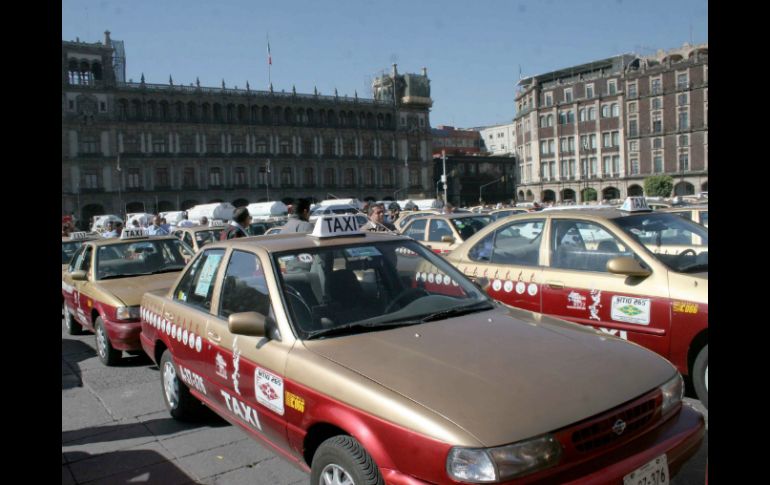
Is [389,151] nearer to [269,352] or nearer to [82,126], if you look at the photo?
[82,126]

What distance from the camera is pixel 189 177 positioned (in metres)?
→ 70.3

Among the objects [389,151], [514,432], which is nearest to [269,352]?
[514,432]

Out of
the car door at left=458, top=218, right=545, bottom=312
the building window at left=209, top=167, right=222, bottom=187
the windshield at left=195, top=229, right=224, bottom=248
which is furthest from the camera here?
the building window at left=209, top=167, right=222, bottom=187

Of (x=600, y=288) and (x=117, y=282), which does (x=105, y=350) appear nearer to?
(x=117, y=282)

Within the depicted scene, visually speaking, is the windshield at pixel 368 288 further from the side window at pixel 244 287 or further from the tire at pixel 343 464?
the tire at pixel 343 464

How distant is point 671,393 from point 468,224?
950cm

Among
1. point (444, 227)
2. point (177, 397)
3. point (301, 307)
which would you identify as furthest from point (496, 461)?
point (444, 227)

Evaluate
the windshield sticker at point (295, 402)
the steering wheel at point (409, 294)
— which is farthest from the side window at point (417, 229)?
the windshield sticker at point (295, 402)

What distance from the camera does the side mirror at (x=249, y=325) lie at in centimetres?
351

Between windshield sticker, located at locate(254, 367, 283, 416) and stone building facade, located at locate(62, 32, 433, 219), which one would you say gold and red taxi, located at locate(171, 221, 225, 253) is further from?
stone building facade, located at locate(62, 32, 433, 219)

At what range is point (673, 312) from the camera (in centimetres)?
480

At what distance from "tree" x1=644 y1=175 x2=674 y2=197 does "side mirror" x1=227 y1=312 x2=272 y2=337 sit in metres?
69.0

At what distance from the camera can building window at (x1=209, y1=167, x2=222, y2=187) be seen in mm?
71375

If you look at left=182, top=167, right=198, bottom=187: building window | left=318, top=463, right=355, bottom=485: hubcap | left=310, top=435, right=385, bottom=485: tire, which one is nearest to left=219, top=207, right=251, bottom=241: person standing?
left=310, top=435, right=385, bottom=485: tire
